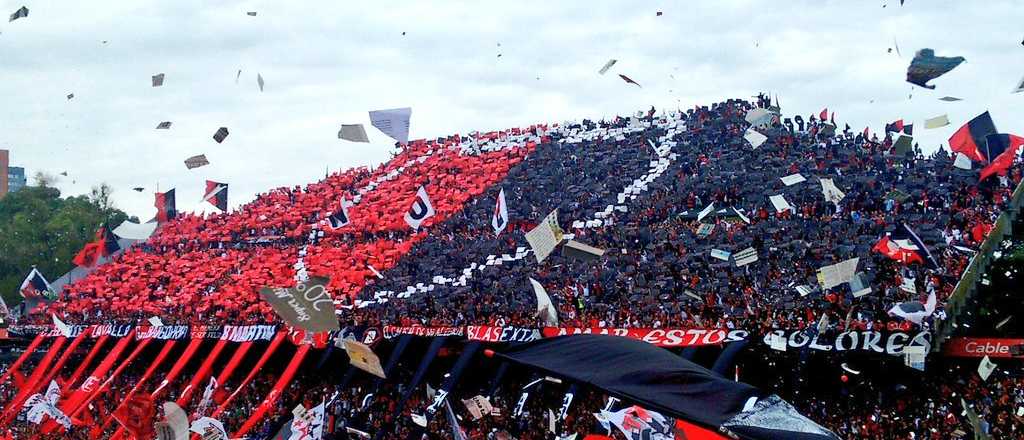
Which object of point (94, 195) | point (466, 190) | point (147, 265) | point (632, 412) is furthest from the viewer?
point (94, 195)

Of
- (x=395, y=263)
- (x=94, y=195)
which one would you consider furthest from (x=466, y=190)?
(x=94, y=195)

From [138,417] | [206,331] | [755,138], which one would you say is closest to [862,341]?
[138,417]

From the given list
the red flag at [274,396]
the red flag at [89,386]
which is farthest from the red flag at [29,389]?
the red flag at [274,396]

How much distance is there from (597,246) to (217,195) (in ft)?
59.6

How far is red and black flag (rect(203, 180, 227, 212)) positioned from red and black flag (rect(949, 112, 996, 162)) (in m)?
27.1

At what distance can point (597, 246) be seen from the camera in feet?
106

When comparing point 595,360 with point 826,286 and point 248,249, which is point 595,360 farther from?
point 248,249

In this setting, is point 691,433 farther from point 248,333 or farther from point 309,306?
point 248,333

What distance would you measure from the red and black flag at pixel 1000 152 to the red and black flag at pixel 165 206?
37546 mm

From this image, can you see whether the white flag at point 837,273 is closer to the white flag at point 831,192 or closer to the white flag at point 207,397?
the white flag at point 831,192

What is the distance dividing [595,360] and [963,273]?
54.5ft

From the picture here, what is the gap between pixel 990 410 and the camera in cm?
1936

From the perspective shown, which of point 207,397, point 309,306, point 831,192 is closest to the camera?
point 309,306

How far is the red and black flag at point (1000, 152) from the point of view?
27625 mm
